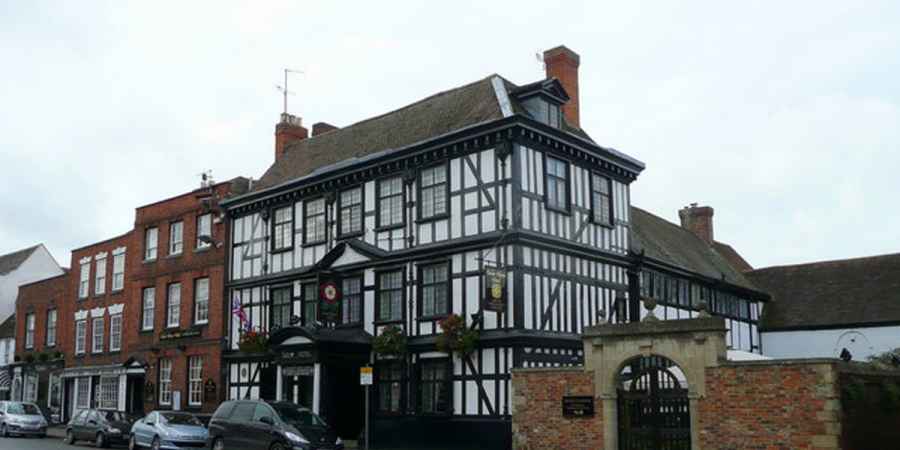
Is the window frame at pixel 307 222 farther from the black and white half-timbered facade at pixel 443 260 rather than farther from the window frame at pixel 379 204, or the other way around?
the window frame at pixel 379 204

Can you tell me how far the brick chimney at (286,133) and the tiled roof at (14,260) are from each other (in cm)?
2620

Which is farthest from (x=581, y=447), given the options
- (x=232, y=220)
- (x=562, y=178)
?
(x=232, y=220)

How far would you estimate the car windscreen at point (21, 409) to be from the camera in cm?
3388

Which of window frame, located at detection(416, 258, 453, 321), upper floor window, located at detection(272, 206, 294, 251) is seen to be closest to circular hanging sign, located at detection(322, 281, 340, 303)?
window frame, located at detection(416, 258, 453, 321)

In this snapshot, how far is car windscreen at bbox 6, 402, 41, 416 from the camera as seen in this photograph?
33875 mm

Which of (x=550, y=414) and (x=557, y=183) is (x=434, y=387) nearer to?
(x=550, y=414)

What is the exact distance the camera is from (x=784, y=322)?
1535 inches

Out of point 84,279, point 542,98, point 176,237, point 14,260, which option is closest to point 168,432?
point 176,237

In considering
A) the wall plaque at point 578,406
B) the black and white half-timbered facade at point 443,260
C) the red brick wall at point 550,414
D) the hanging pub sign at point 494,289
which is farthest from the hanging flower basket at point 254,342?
the wall plaque at point 578,406

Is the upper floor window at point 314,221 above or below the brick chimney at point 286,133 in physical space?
below

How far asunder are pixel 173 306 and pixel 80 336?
9255 mm

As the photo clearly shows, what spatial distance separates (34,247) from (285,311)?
102 ft

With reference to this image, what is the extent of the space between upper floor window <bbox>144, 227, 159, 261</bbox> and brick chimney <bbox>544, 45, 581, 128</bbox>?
17899 millimetres

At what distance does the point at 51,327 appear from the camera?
45.4m
